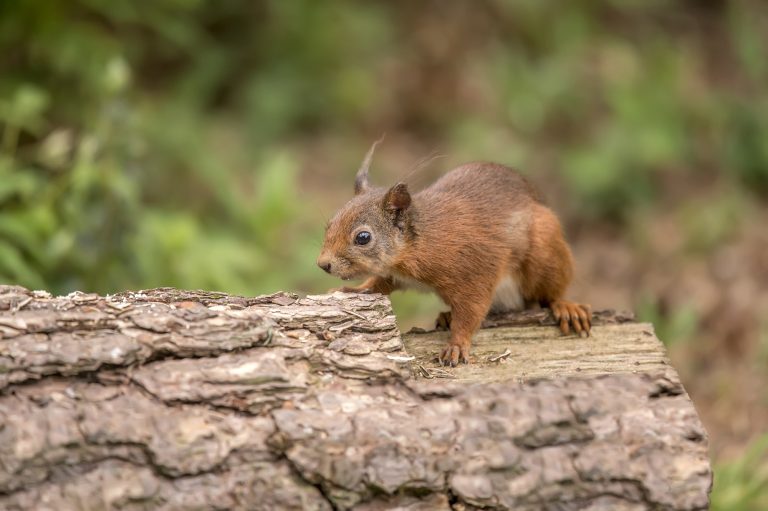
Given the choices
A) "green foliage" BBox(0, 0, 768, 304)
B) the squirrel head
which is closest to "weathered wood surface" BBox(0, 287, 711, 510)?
the squirrel head

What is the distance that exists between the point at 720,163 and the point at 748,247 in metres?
1.18

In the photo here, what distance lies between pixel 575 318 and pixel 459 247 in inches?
24.0

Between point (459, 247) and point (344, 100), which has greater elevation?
point (344, 100)

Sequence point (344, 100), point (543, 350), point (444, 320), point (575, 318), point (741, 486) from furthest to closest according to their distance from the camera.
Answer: point (344, 100), point (741, 486), point (444, 320), point (575, 318), point (543, 350)

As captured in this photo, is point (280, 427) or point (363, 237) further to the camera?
point (363, 237)

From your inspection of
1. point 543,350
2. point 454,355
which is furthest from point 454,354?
point 543,350

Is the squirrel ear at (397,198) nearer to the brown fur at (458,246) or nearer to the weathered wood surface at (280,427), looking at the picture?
the brown fur at (458,246)

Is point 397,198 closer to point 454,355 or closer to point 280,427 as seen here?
point 454,355

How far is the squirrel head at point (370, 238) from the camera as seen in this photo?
4.10 m

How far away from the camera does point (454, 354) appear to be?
374cm

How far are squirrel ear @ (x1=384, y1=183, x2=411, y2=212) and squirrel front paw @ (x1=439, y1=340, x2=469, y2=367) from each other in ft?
2.24

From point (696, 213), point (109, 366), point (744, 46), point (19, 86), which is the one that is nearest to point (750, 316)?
point (696, 213)

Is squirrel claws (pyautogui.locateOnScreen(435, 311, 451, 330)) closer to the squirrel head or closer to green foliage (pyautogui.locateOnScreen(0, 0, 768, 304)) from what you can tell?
the squirrel head

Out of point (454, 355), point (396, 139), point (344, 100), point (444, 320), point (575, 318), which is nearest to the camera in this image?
point (454, 355)
